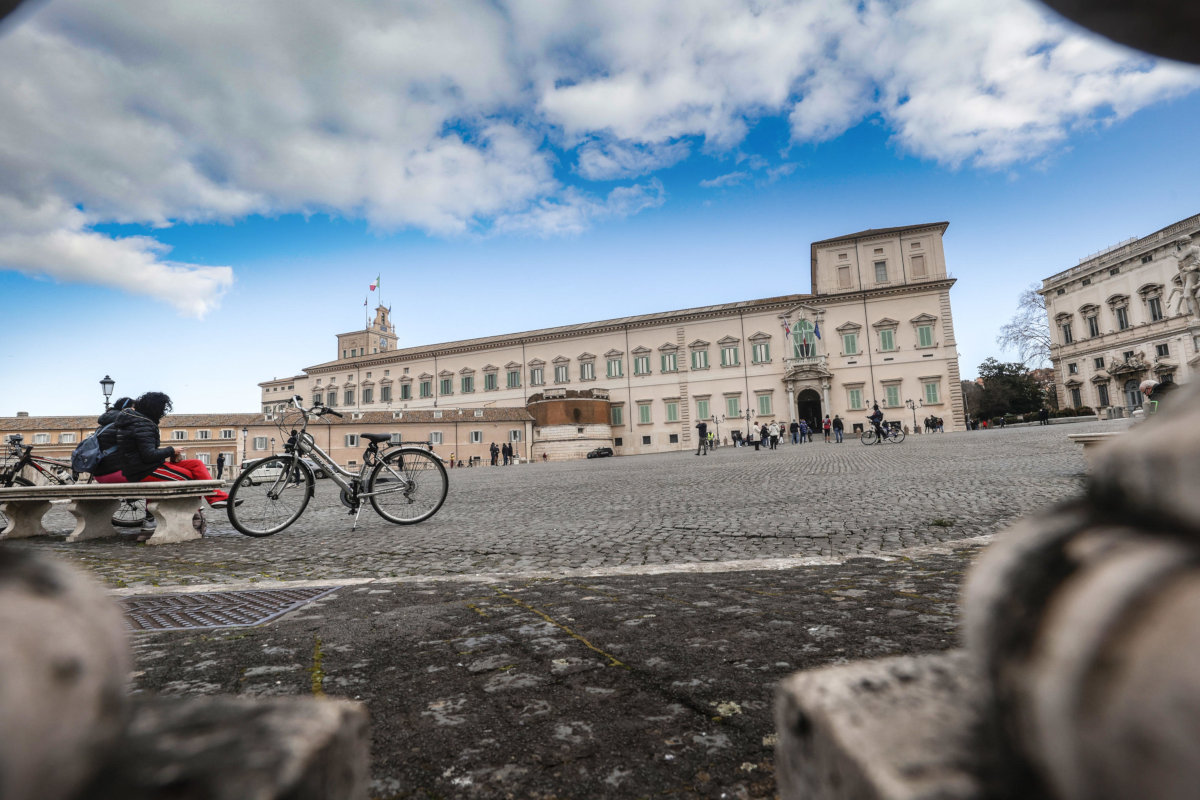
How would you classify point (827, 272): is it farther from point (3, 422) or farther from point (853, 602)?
point (3, 422)

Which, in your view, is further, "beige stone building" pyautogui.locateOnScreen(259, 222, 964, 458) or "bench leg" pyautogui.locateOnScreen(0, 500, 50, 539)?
"beige stone building" pyautogui.locateOnScreen(259, 222, 964, 458)

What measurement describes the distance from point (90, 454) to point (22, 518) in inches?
44.4

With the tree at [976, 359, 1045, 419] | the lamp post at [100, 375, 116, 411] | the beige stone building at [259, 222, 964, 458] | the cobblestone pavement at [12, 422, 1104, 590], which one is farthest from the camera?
the tree at [976, 359, 1045, 419]

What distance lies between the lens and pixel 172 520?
501 centimetres

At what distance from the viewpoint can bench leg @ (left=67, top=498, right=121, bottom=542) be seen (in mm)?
5409

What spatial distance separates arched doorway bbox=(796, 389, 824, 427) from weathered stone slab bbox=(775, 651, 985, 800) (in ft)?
135

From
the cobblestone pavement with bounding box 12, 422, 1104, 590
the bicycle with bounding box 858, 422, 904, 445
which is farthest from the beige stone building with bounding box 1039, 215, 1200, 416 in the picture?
the cobblestone pavement with bounding box 12, 422, 1104, 590

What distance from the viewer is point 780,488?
7715 millimetres

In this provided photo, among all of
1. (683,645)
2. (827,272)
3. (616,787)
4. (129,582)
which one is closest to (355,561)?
(129,582)

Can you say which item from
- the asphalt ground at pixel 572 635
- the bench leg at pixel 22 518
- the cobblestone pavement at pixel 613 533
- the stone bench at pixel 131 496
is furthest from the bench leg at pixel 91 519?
the asphalt ground at pixel 572 635

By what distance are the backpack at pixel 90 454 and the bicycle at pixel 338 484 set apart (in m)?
1.19

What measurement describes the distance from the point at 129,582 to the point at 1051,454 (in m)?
11.7

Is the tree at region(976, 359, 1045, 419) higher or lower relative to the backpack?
higher

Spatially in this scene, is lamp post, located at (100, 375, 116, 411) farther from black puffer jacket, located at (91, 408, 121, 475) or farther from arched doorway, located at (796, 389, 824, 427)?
arched doorway, located at (796, 389, 824, 427)
